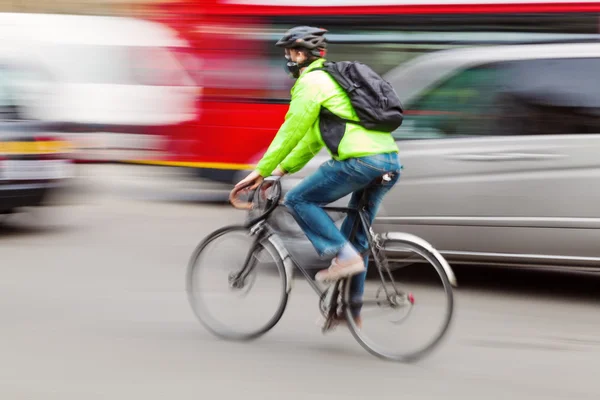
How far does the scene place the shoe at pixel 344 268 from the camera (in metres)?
4.88

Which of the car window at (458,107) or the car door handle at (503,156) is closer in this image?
the car door handle at (503,156)

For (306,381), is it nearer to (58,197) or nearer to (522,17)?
(58,197)

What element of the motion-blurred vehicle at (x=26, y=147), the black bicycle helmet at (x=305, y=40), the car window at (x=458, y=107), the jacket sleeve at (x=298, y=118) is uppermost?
the black bicycle helmet at (x=305, y=40)

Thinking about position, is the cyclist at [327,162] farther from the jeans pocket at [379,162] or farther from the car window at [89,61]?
the car window at [89,61]

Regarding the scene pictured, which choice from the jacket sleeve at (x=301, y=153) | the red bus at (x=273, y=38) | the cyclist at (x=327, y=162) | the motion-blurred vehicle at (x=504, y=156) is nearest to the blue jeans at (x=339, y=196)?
the cyclist at (x=327, y=162)

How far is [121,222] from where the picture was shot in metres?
9.58

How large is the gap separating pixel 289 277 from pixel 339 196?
0.51m

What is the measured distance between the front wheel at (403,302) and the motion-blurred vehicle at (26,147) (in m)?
4.30

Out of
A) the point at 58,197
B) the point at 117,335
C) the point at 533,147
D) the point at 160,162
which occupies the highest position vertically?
the point at 533,147

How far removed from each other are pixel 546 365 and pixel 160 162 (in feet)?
25.3

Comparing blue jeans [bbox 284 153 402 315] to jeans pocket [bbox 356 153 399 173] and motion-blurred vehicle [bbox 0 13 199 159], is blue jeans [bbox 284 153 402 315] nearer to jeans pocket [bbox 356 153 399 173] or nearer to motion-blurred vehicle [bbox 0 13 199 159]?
jeans pocket [bbox 356 153 399 173]

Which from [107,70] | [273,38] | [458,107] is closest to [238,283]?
[458,107]

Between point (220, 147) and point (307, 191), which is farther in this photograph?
point (220, 147)

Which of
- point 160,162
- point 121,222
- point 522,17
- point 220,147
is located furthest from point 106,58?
point 522,17
